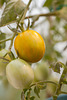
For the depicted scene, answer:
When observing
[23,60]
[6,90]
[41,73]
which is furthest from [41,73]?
[23,60]

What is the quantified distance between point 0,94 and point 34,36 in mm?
631

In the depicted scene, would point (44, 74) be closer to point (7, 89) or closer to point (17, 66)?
point (7, 89)

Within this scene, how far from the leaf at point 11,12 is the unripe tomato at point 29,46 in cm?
4

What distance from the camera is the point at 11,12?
1.07ft

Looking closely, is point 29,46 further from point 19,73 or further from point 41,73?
point 41,73

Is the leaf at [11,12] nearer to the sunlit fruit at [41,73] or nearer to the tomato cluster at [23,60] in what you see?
the tomato cluster at [23,60]

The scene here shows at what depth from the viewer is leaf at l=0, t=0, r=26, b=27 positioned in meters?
0.32

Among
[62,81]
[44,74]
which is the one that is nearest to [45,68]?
[44,74]

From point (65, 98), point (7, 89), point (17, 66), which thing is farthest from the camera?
point (7, 89)

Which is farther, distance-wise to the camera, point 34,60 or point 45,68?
point 45,68

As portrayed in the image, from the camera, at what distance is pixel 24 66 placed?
0.95ft

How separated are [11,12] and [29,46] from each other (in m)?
0.09

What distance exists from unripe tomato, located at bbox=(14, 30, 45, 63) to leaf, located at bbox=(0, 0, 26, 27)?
44 mm

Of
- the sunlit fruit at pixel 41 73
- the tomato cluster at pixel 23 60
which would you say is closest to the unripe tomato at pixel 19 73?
the tomato cluster at pixel 23 60
